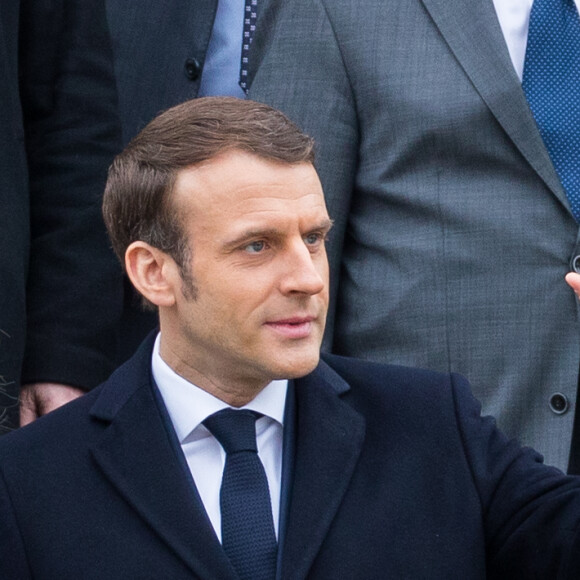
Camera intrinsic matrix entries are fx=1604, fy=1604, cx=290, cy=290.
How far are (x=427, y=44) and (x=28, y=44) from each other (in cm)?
96

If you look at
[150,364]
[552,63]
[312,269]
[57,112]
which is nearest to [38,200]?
[57,112]

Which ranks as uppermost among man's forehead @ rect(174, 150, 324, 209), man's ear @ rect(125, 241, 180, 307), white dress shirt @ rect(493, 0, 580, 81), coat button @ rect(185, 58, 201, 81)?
white dress shirt @ rect(493, 0, 580, 81)

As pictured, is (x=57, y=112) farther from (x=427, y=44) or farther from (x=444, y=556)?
(x=444, y=556)

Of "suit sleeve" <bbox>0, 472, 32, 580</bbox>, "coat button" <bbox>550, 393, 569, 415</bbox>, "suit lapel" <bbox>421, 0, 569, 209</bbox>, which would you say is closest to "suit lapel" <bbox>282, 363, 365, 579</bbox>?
"suit sleeve" <bbox>0, 472, 32, 580</bbox>

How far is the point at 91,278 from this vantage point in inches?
151

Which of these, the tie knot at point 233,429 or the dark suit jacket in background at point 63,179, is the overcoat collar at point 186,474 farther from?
the dark suit jacket in background at point 63,179

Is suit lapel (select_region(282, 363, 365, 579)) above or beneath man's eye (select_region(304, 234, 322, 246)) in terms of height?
beneath

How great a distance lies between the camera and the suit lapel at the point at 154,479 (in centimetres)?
303

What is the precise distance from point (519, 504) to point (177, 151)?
973 millimetres

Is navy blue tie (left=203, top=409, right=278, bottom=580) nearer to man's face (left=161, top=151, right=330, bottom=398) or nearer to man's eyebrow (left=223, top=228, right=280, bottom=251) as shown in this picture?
man's face (left=161, top=151, right=330, bottom=398)

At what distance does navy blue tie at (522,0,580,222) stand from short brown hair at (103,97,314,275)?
762 mm

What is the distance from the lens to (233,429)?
3.19 m

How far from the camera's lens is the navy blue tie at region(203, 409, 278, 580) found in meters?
3.07

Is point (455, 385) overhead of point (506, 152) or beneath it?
beneath
